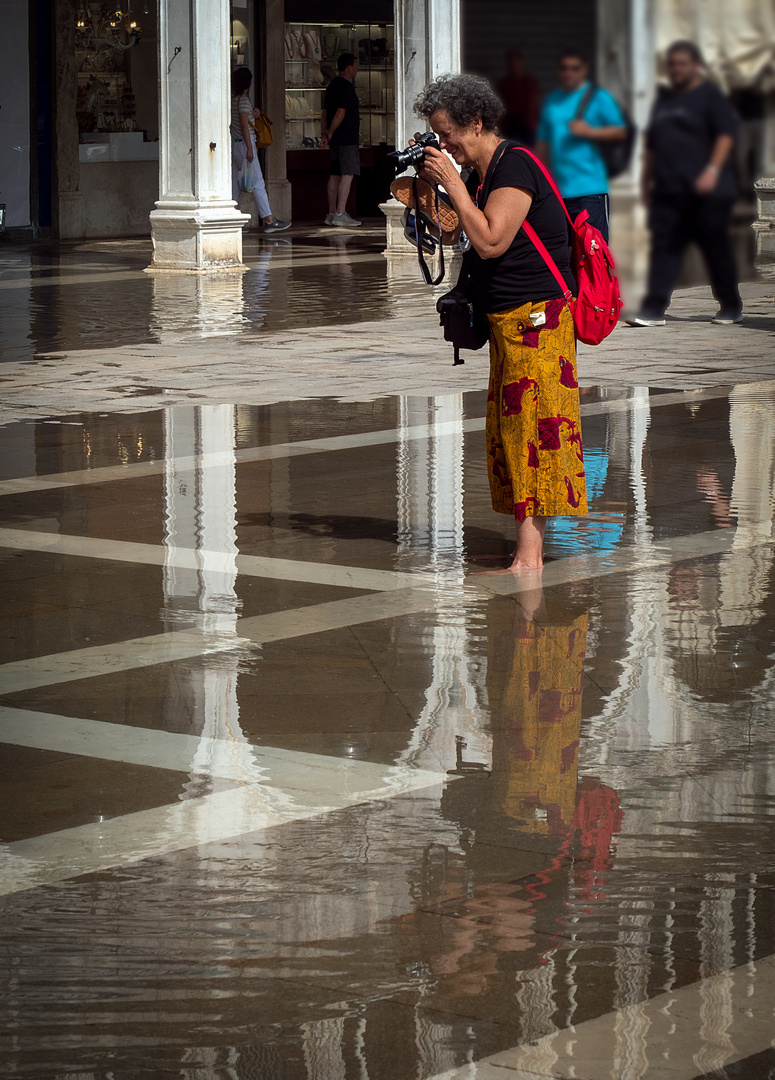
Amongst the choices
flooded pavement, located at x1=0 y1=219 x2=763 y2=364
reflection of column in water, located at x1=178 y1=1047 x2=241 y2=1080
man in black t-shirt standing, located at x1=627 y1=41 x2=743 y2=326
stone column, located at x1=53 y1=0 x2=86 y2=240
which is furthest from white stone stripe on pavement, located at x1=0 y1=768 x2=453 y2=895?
stone column, located at x1=53 y1=0 x2=86 y2=240

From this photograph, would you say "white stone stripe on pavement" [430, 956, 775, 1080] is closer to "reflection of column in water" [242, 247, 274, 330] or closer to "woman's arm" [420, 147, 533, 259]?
→ "woman's arm" [420, 147, 533, 259]

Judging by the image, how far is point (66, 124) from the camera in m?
23.5

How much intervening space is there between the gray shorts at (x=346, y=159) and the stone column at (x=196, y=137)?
6920mm

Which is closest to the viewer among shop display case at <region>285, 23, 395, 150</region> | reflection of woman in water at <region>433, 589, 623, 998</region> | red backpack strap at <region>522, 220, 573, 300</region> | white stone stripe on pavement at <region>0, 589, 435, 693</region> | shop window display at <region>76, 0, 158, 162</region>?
reflection of woman in water at <region>433, 589, 623, 998</region>

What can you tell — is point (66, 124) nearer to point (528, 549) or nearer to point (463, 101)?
point (463, 101)

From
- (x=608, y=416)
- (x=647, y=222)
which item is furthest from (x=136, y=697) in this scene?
(x=608, y=416)

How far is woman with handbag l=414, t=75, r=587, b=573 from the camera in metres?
5.58

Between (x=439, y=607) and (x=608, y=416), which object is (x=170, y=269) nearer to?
(x=608, y=416)

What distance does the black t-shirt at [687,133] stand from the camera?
1.25 metres

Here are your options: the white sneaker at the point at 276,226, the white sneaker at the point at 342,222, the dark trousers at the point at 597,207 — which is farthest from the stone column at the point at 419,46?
the dark trousers at the point at 597,207

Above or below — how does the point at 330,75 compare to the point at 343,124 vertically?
above

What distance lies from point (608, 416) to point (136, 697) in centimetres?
552

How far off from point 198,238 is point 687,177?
17387 mm

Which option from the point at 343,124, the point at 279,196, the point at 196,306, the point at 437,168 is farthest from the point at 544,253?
the point at 279,196
